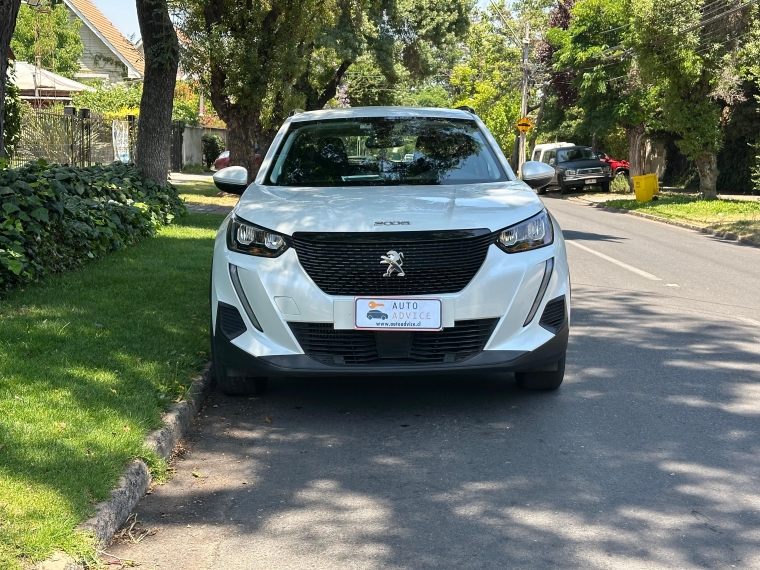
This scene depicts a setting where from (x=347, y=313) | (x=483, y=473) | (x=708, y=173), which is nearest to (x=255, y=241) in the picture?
(x=347, y=313)

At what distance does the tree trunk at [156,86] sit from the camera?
1458 cm

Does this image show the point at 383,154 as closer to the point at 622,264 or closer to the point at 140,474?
the point at 140,474

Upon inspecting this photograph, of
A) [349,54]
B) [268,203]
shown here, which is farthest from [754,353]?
[349,54]

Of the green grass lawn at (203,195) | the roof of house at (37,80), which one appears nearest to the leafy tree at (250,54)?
the green grass lawn at (203,195)

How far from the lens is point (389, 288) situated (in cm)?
524

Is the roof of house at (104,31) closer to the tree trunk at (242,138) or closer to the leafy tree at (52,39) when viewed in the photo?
the leafy tree at (52,39)

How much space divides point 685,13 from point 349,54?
12.2 m

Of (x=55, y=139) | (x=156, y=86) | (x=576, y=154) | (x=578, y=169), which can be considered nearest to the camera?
(x=156, y=86)

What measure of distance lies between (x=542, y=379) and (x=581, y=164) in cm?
3317

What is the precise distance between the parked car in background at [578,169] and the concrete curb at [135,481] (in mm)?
32910

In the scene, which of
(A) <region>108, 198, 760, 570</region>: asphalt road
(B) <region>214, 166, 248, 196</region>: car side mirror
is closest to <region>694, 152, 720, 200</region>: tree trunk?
(A) <region>108, 198, 760, 570</region>: asphalt road

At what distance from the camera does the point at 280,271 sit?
17.4ft

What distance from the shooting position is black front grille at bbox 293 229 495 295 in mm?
5242

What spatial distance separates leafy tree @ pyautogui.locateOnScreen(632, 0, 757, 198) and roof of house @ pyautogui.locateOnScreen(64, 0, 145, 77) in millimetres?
23887
